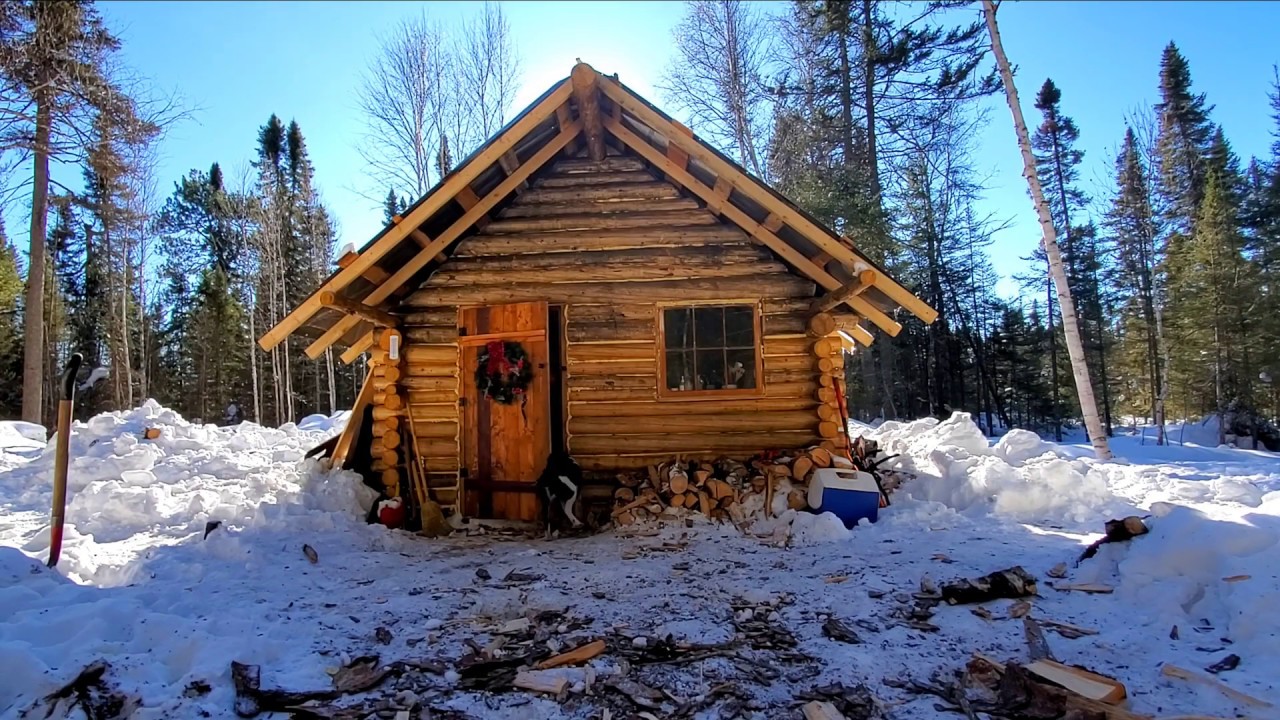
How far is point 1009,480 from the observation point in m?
6.82

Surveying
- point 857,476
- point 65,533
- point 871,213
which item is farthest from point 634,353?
point 871,213

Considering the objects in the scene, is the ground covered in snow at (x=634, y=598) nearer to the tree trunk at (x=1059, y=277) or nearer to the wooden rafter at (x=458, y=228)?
the wooden rafter at (x=458, y=228)

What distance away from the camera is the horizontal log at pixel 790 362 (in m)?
7.49

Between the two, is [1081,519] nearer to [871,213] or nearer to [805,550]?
[805,550]

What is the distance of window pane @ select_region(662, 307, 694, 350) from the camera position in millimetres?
7641

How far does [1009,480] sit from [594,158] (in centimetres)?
608

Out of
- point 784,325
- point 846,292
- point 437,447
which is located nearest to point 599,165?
point 784,325

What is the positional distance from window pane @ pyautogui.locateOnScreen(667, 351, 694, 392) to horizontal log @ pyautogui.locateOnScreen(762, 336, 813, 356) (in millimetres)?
898

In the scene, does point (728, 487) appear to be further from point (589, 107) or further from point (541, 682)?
point (589, 107)

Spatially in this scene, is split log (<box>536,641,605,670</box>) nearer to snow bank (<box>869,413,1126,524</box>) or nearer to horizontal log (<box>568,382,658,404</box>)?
horizontal log (<box>568,382,658,404</box>)

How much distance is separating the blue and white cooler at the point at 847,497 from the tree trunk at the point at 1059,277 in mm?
5465

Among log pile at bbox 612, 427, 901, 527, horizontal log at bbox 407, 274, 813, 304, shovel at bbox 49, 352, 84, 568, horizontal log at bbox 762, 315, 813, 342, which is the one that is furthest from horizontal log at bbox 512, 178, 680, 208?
shovel at bbox 49, 352, 84, 568

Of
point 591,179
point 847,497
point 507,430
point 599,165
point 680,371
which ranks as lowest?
point 847,497

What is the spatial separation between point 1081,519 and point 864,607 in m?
3.34
